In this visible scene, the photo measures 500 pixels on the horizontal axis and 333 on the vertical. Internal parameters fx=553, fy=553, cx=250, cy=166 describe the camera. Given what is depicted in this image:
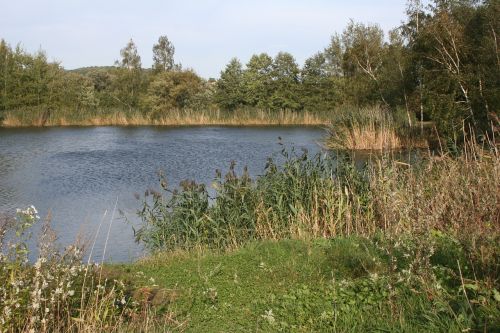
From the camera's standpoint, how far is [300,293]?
4539 millimetres

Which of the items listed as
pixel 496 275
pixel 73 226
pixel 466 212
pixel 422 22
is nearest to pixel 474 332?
pixel 496 275

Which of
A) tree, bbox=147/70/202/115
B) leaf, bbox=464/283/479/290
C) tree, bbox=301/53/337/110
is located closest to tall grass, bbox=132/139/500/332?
leaf, bbox=464/283/479/290

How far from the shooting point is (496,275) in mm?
3830

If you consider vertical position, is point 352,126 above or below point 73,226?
above

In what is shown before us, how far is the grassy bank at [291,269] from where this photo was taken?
3.72 meters

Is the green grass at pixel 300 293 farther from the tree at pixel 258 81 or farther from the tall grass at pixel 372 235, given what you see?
the tree at pixel 258 81

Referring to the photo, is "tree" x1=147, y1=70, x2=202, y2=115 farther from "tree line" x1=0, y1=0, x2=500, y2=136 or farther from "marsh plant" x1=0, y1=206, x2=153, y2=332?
"marsh plant" x1=0, y1=206, x2=153, y2=332

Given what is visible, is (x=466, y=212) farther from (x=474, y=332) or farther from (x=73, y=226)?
(x=73, y=226)

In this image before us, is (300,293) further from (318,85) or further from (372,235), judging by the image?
(318,85)

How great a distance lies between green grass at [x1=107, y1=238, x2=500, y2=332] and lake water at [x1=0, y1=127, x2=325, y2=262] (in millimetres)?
1113

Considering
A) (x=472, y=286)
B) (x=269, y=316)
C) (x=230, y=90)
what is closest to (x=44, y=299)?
(x=269, y=316)

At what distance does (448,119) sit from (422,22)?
5.12 m

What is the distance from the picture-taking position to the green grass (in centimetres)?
362

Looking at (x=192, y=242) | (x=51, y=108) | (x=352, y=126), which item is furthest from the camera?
(x=51, y=108)
